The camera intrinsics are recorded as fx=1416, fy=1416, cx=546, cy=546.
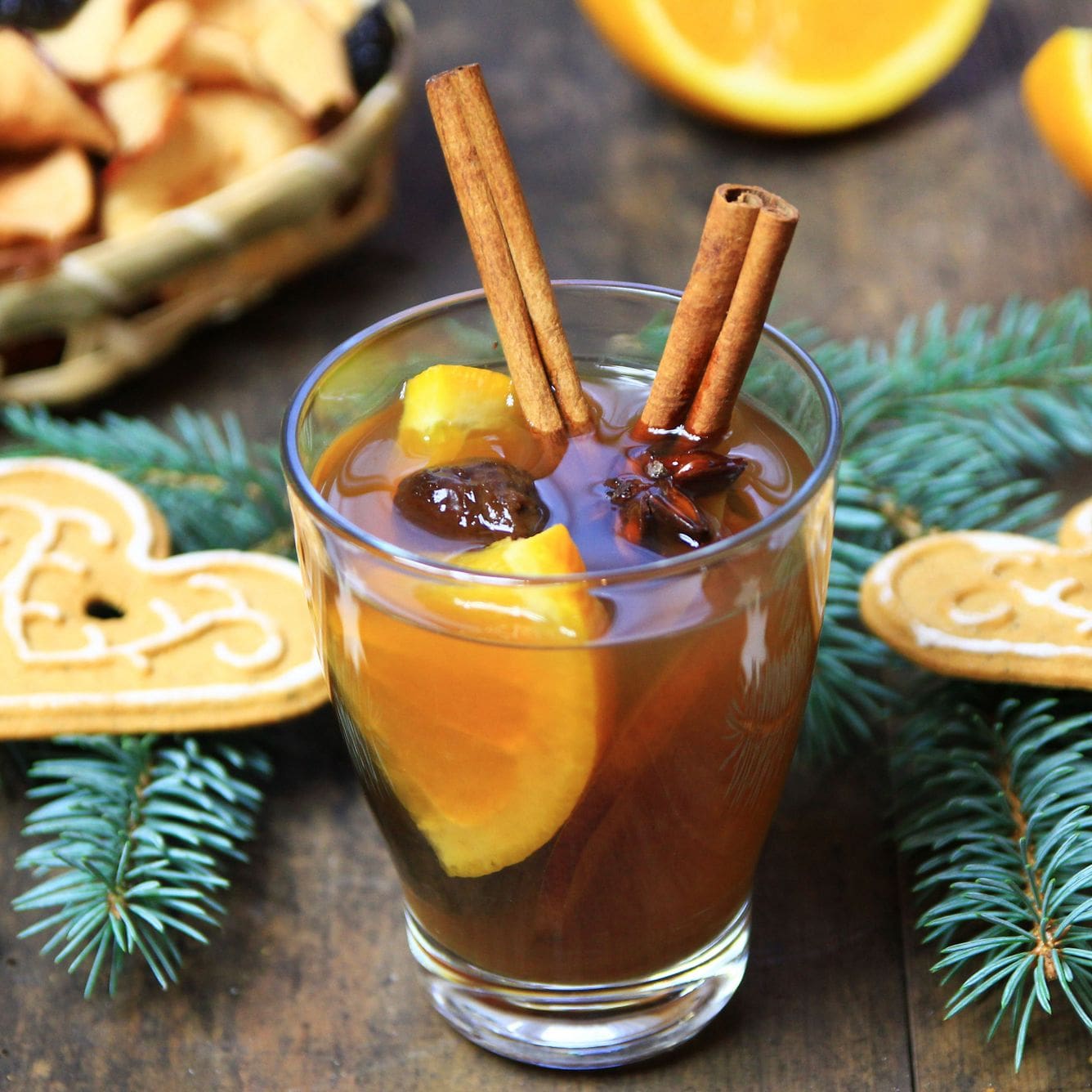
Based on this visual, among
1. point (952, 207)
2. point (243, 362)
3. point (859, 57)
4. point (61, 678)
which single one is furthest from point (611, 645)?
point (859, 57)

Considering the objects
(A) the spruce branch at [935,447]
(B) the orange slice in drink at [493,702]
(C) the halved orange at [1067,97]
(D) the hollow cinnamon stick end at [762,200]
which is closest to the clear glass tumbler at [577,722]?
(B) the orange slice in drink at [493,702]

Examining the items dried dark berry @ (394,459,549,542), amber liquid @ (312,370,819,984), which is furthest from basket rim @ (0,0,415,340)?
dried dark berry @ (394,459,549,542)

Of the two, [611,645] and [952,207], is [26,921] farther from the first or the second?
[952,207]

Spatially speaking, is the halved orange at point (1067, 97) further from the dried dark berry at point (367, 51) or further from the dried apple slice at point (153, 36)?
the dried apple slice at point (153, 36)

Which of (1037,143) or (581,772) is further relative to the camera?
(1037,143)

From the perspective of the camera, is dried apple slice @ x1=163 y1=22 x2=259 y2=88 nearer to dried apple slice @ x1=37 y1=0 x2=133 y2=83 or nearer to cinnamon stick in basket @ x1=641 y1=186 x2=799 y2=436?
dried apple slice @ x1=37 y1=0 x2=133 y2=83
